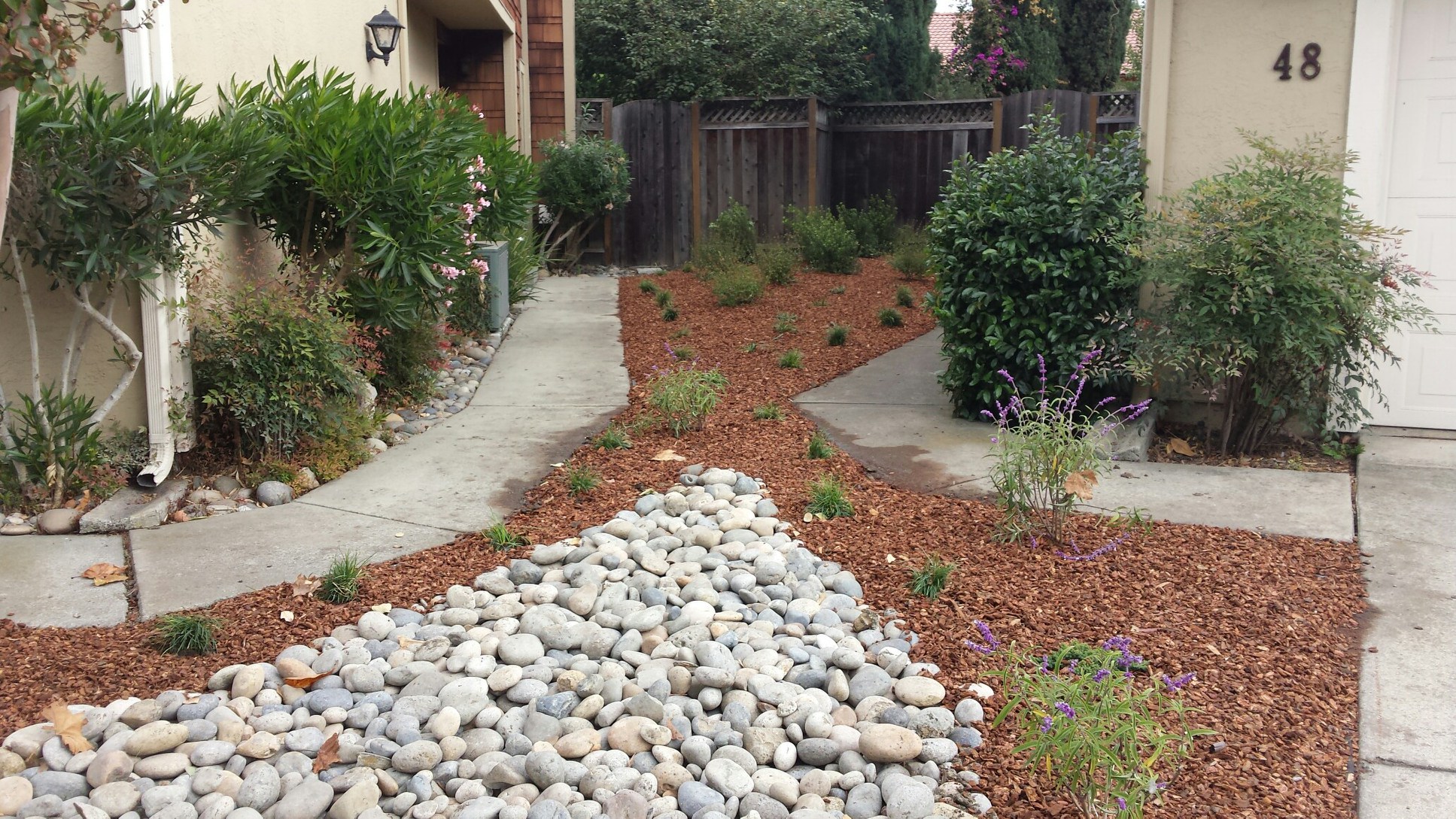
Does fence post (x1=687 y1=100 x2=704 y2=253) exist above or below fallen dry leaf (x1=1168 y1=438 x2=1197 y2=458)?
above

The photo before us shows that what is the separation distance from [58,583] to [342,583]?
3.44ft

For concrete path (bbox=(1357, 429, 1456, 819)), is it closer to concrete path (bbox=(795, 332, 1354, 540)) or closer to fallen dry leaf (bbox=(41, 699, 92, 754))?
concrete path (bbox=(795, 332, 1354, 540))

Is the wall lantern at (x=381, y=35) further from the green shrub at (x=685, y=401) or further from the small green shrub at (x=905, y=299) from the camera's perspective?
the small green shrub at (x=905, y=299)

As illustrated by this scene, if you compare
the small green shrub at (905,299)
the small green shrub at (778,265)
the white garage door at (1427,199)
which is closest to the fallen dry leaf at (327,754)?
the white garage door at (1427,199)

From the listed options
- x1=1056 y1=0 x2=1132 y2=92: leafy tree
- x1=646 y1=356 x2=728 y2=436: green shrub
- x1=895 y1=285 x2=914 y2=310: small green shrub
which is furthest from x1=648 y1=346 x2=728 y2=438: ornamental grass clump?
x1=1056 y1=0 x2=1132 y2=92: leafy tree

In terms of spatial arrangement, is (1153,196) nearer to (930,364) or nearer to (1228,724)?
(930,364)

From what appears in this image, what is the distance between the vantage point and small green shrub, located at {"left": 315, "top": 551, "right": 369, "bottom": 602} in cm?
411

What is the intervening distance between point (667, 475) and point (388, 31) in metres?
4.80

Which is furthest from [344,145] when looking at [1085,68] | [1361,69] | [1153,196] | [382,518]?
[1085,68]

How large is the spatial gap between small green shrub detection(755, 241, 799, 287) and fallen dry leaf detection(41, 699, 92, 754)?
8.73 meters

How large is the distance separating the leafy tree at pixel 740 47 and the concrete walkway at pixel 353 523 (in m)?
8.86

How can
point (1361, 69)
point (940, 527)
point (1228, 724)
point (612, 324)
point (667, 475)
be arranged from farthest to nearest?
point (612, 324) → point (1361, 69) → point (667, 475) → point (940, 527) → point (1228, 724)

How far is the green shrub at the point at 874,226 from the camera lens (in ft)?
43.9

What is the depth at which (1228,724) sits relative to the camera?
10.9 ft
